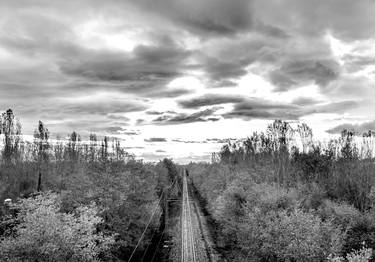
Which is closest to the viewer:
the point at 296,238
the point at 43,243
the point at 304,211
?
the point at 43,243

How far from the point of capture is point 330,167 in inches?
2421

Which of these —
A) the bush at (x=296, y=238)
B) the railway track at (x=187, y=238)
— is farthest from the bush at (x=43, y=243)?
the railway track at (x=187, y=238)

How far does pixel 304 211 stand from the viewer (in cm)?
4288

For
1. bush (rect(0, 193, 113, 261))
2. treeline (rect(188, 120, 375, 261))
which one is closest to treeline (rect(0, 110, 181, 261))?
bush (rect(0, 193, 113, 261))

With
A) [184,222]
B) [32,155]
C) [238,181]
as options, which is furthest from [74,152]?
[238,181]

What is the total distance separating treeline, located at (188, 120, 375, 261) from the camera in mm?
27672

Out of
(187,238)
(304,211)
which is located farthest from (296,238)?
(187,238)

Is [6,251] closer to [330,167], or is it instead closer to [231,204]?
[231,204]

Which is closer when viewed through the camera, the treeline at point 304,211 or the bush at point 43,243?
the bush at point 43,243

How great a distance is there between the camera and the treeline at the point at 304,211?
27.7 metres

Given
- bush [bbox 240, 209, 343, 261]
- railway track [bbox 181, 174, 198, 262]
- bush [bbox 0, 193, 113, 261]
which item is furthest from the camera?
railway track [bbox 181, 174, 198, 262]

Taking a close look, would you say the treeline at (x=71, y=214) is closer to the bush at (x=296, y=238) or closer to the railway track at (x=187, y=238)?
the railway track at (x=187, y=238)

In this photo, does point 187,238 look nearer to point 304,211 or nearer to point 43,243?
point 304,211

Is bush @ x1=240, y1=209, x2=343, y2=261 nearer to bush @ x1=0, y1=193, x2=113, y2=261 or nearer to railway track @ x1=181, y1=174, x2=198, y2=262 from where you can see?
railway track @ x1=181, y1=174, x2=198, y2=262
